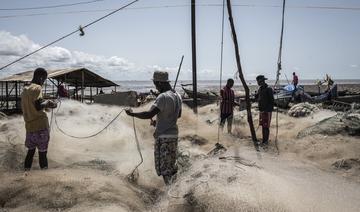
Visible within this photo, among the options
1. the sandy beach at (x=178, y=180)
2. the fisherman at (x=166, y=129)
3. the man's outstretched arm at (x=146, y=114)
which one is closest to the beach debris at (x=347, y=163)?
the sandy beach at (x=178, y=180)

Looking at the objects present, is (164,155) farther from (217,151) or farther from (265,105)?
(265,105)

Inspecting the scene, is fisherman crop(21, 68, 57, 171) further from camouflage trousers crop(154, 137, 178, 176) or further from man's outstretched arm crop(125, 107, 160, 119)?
camouflage trousers crop(154, 137, 178, 176)

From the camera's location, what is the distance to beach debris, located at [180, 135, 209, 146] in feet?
30.8

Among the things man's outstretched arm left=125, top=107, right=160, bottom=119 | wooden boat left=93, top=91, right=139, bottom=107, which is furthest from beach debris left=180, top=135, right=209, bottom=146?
wooden boat left=93, top=91, right=139, bottom=107

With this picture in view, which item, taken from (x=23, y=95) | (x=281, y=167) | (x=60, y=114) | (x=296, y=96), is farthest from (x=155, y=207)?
A: (x=296, y=96)

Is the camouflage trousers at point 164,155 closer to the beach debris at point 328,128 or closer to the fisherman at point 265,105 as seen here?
the fisherman at point 265,105

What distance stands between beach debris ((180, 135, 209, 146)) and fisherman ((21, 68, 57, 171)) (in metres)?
4.25

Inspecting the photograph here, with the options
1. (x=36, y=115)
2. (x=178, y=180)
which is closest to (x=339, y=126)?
(x=178, y=180)

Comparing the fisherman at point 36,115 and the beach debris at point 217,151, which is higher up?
the fisherman at point 36,115

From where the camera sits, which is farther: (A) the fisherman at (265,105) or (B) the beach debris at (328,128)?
(B) the beach debris at (328,128)

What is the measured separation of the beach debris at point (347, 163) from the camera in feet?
23.2

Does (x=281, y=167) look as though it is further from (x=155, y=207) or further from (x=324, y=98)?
(x=324, y=98)

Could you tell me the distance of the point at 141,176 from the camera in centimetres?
597

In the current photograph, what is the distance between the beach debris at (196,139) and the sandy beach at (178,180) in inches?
18.6
